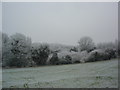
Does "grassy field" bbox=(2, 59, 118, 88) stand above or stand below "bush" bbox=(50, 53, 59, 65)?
below

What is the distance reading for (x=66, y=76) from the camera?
216 cm

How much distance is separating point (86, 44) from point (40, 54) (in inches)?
30.9

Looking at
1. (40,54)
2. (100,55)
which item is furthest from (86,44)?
(40,54)

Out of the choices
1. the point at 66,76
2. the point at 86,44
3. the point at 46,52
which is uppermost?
the point at 86,44

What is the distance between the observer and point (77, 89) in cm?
213

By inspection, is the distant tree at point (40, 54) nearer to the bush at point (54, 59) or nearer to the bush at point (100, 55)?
the bush at point (54, 59)

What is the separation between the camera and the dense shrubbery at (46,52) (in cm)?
215

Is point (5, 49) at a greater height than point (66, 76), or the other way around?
point (5, 49)

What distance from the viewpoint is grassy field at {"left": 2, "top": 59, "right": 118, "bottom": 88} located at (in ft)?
6.97

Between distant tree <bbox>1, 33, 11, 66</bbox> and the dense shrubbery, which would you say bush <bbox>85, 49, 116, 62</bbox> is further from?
distant tree <bbox>1, 33, 11, 66</bbox>

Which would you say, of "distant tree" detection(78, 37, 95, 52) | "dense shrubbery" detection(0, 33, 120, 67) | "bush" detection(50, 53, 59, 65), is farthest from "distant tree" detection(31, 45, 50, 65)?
"distant tree" detection(78, 37, 95, 52)

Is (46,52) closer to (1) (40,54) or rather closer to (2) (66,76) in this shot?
(1) (40,54)

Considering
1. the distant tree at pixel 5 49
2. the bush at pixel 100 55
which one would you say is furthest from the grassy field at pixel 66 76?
the distant tree at pixel 5 49

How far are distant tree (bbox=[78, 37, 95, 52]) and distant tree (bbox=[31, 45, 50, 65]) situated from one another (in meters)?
0.56
